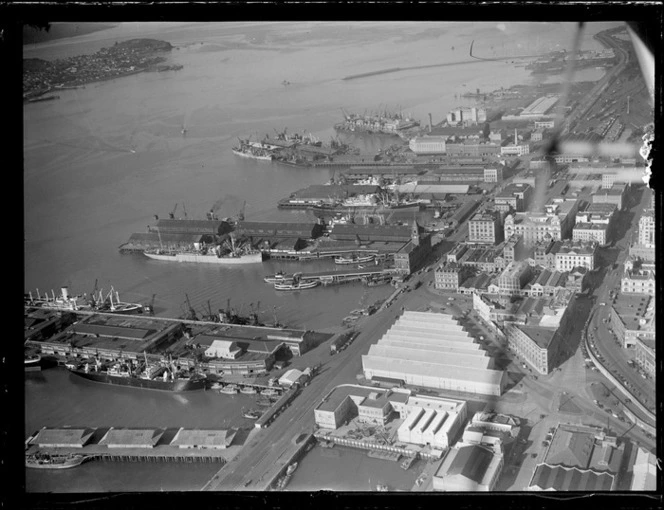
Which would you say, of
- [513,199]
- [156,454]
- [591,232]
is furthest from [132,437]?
[591,232]

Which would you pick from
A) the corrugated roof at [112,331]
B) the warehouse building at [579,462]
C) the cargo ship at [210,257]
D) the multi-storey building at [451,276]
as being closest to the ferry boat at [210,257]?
the cargo ship at [210,257]

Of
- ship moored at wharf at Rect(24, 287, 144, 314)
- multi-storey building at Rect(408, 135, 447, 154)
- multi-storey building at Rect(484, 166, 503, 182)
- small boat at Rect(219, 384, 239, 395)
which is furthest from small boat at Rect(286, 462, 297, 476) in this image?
multi-storey building at Rect(408, 135, 447, 154)

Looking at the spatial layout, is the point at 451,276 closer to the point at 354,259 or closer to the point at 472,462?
the point at 354,259

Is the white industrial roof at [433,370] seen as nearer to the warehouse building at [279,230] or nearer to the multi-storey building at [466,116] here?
the multi-storey building at [466,116]

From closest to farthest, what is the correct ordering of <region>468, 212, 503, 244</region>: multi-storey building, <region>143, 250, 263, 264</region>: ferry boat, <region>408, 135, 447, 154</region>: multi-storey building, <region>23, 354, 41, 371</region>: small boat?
<region>23, 354, 41, 371</region>: small boat
<region>468, 212, 503, 244</region>: multi-storey building
<region>143, 250, 263, 264</region>: ferry boat
<region>408, 135, 447, 154</region>: multi-storey building

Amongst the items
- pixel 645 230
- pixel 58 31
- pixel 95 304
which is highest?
pixel 58 31

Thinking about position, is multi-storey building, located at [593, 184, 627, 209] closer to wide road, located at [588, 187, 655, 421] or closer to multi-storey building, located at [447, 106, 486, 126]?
wide road, located at [588, 187, 655, 421]
